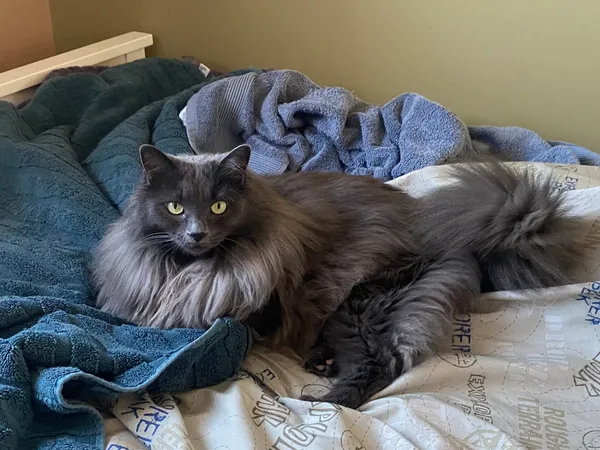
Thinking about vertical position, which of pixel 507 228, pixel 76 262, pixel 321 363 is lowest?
pixel 321 363

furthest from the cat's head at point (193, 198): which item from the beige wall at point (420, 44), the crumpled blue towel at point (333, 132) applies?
the beige wall at point (420, 44)

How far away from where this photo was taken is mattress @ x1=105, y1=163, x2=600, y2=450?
1.22 metres

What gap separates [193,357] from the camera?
4.31 feet

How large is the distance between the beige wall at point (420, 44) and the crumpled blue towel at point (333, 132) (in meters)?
0.24

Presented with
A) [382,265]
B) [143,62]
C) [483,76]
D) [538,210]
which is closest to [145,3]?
[143,62]

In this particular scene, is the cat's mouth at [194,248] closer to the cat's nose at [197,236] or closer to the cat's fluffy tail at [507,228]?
the cat's nose at [197,236]

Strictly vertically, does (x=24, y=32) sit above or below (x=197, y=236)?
above

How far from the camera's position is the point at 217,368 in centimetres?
137

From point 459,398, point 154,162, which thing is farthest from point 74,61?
point 459,398

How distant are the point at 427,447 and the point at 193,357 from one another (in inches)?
19.7

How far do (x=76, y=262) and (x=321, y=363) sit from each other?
0.70 metres

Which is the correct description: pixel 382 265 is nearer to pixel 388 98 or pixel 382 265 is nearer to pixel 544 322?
pixel 544 322

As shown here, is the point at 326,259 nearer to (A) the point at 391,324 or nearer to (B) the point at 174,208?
(A) the point at 391,324

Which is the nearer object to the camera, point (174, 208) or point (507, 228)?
point (174, 208)
